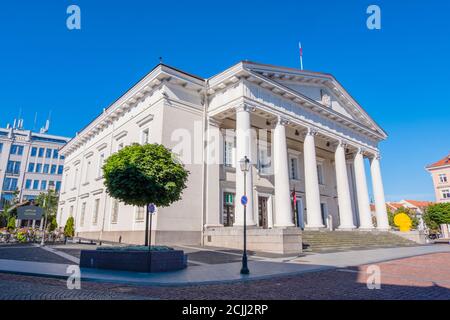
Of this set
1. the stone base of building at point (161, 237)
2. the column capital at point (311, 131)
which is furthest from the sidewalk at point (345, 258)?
the column capital at point (311, 131)

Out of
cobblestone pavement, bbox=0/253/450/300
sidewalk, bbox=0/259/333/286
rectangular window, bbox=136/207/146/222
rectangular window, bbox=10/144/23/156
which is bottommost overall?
cobblestone pavement, bbox=0/253/450/300

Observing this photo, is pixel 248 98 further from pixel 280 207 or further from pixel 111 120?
pixel 111 120

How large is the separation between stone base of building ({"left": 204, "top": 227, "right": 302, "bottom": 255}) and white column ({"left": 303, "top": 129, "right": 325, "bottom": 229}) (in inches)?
221

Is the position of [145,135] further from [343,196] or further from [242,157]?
[343,196]

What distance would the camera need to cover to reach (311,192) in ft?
70.2

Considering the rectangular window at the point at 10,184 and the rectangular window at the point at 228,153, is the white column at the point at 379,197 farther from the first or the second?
the rectangular window at the point at 10,184

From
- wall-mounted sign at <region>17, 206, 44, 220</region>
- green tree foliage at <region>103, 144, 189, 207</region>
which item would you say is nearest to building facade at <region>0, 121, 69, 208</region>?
wall-mounted sign at <region>17, 206, 44, 220</region>

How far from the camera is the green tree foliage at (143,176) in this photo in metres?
10.7

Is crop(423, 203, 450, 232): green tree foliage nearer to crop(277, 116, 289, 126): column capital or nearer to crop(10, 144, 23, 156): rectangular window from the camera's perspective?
crop(277, 116, 289, 126): column capital

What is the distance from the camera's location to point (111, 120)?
26500 mm

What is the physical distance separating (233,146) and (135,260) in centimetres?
1359

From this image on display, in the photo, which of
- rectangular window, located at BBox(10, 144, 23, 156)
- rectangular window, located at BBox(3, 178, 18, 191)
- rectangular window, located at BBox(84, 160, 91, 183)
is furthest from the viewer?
rectangular window, located at BBox(10, 144, 23, 156)

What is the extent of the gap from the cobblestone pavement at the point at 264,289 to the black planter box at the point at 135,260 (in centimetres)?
187

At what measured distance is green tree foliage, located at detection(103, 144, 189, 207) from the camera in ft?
35.0
